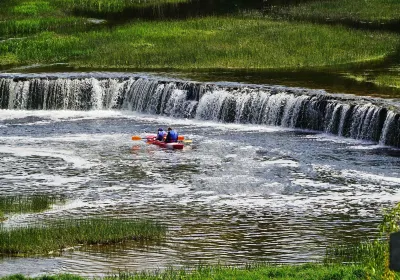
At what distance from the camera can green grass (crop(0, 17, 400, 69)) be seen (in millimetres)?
58062

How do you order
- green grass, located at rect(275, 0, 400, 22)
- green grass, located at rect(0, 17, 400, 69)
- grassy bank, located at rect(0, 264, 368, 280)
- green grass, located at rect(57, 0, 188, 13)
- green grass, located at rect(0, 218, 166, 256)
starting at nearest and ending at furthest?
grassy bank, located at rect(0, 264, 368, 280) < green grass, located at rect(0, 218, 166, 256) < green grass, located at rect(0, 17, 400, 69) < green grass, located at rect(275, 0, 400, 22) < green grass, located at rect(57, 0, 188, 13)

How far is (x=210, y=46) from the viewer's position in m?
61.1

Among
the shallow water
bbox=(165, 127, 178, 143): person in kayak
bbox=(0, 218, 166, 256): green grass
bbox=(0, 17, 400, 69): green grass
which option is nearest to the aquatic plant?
the shallow water

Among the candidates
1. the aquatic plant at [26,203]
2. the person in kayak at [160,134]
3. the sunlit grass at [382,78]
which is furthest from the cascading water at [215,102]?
the aquatic plant at [26,203]

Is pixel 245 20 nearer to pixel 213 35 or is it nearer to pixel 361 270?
pixel 213 35

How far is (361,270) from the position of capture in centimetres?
2017

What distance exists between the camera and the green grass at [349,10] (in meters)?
74.1

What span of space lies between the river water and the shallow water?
0.04 m

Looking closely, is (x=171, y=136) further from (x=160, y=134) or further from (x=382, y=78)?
(x=382, y=78)

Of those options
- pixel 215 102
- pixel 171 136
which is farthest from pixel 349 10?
pixel 171 136

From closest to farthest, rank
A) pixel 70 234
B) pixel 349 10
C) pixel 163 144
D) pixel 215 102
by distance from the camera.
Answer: pixel 70 234 < pixel 163 144 < pixel 215 102 < pixel 349 10

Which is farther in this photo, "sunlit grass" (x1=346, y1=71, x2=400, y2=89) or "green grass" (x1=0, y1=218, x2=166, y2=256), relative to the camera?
"sunlit grass" (x1=346, y1=71, x2=400, y2=89)

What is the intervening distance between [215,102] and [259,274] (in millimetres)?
28709

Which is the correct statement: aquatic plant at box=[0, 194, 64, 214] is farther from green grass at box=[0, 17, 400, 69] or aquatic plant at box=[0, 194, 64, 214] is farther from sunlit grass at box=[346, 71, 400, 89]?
green grass at box=[0, 17, 400, 69]
